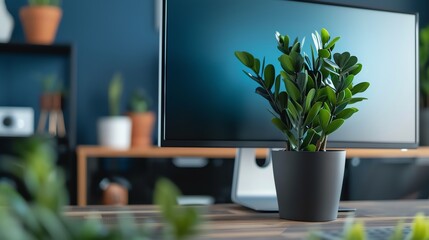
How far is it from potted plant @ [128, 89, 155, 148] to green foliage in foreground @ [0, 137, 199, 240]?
240cm

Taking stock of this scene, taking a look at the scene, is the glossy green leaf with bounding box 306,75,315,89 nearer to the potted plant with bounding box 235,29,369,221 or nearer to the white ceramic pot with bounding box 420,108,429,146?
the potted plant with bounding box 235,29,369,221

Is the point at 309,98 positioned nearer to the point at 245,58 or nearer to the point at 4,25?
the point at 245,58

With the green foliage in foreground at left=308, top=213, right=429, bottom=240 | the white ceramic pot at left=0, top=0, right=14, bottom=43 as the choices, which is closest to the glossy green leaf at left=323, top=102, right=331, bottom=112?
the green foliage in foreground at left=308, top=213, right=429, bottom=240

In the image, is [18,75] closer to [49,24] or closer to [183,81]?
[49,24]

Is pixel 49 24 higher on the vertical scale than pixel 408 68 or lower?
higher

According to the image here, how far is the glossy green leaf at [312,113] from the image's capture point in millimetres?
798

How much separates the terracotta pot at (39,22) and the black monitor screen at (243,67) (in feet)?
5.41

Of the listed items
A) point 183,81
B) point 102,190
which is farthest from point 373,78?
point 102,190

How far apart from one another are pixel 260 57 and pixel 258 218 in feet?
1.01

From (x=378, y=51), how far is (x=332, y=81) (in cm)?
31

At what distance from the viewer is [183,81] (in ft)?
3.05

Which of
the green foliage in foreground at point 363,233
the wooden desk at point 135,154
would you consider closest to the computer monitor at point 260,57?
the green foliage in foreground at point 363,233

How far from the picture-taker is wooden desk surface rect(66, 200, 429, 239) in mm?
702

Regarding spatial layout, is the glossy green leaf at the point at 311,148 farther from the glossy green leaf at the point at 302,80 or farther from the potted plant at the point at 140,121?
the potted plant at the point at 140,121
